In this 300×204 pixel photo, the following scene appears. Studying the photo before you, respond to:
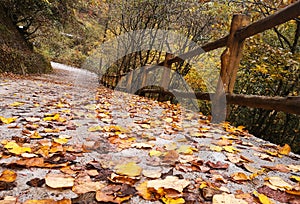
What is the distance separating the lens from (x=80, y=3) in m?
9.46

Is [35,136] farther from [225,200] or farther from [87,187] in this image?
[225,200]

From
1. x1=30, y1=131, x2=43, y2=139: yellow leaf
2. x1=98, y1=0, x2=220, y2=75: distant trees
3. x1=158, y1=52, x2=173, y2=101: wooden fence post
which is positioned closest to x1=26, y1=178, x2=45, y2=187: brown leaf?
x1=30, y1=131, x2=43, y2=139: yellow leaf

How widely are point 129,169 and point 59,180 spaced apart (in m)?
0.31

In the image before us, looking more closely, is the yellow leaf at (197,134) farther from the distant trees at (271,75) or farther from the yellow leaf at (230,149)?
the distant trees at (271,75)

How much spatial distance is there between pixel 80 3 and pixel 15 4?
232 cm

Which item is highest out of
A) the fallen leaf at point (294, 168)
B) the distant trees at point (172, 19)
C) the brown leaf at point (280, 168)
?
the distant trees at point (172, 19)

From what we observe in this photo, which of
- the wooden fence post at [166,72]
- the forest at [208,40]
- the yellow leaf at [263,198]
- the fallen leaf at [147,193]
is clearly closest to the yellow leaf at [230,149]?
the yellow leaf at [263,198]

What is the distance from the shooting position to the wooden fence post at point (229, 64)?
236 cm

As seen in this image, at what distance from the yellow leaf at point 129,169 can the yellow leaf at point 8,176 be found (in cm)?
41

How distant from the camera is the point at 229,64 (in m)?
2.44

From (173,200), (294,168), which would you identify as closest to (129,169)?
(173,200)

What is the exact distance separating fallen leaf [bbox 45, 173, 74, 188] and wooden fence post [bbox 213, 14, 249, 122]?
6.17 feet

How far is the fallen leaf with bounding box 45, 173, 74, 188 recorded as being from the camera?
0.88 metres

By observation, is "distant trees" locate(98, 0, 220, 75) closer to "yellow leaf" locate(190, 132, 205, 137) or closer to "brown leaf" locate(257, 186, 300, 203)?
"yellow leaf" locate(190, 132, 205, 137)
